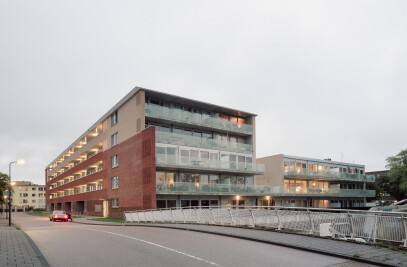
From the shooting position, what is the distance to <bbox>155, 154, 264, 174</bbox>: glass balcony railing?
31889 millimetres

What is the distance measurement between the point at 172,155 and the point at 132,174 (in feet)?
18.0

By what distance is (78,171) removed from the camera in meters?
58.0

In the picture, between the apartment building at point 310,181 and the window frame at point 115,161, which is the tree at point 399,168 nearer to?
the apartment building at point 310,181

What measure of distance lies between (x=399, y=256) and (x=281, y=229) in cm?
638

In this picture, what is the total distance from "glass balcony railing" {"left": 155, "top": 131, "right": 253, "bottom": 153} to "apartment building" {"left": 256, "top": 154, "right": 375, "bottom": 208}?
22.5 feet

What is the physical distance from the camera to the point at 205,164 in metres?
34.7

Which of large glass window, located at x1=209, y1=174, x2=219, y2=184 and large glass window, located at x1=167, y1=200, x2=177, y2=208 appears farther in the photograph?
large glass window, located at x1=209, y1=174, x2=219, y2=184

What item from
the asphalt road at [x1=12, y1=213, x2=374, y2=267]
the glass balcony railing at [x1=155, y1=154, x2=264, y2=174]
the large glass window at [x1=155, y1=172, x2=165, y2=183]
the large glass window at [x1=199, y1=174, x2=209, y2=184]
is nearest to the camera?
the asphalt road at [x1=12, y1=213, x2=374, y2=267]

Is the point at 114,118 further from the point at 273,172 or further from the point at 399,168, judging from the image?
the point at 399,168

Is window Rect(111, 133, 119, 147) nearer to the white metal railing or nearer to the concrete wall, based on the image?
the concrete wall

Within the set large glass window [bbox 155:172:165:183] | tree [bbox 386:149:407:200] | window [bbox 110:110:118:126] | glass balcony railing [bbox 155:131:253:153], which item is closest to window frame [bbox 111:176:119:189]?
window [bbox 110:110:118:126]

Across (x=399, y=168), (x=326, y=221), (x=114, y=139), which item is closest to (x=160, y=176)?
(x=114, y=139)

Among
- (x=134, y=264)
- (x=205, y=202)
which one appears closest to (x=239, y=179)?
(x=205, y=202)

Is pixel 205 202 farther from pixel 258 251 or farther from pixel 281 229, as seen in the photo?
Answer: pixel 258 251
